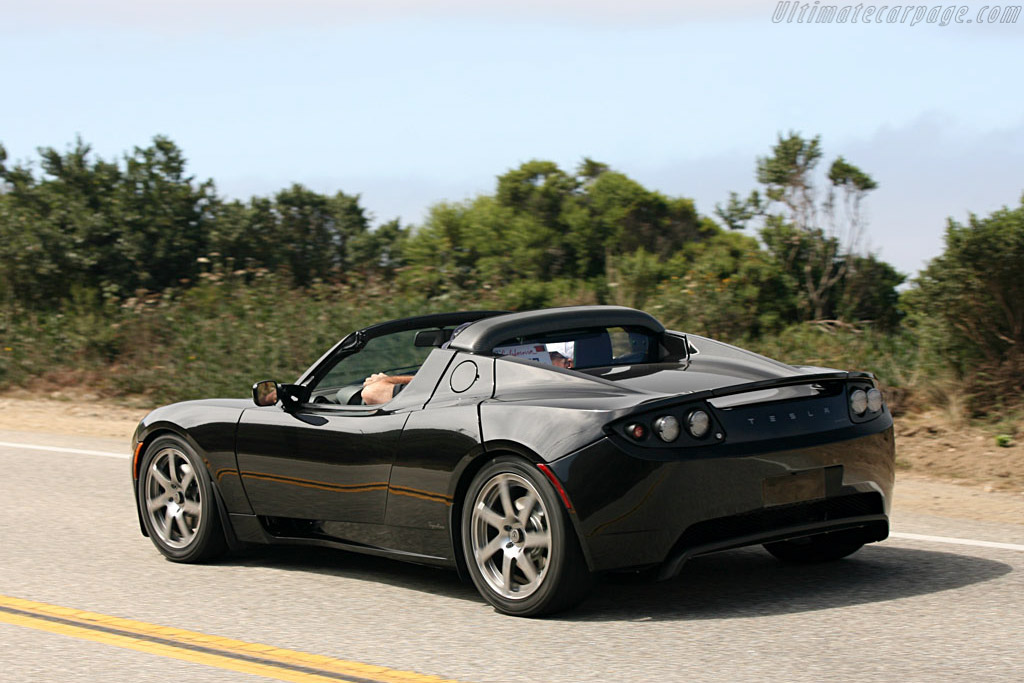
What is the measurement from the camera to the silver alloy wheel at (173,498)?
22.7 feet

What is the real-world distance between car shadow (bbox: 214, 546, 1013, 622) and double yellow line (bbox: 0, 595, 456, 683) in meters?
1.00

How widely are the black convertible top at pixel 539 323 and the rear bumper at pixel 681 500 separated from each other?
3.16 ft

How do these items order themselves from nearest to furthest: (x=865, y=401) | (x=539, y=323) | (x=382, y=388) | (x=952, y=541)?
(x=865, y=401), (x=539, y=323), (x=382, y=388), (x=952, y=541)

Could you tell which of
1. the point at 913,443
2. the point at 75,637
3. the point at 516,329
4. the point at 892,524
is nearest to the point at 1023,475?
the point at 913,443

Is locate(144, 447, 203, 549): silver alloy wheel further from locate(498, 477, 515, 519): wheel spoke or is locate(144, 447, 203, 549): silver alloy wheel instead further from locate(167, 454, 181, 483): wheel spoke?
locate(498, 477, 515, 519): wheel spoke

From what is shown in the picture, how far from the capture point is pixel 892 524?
24.7 ft

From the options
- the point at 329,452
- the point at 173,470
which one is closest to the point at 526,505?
the point at 329,452

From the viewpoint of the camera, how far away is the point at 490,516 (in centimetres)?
545

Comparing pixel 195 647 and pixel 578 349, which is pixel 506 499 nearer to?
pixel 578 349

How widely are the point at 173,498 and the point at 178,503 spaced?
48mm

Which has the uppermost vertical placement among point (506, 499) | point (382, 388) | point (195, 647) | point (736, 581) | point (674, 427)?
point (382, 388)

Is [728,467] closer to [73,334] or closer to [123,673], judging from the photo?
[123,673]

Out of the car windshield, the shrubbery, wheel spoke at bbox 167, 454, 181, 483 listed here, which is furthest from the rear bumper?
the shrubbery

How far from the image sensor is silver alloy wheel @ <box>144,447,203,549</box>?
22.7 ft
